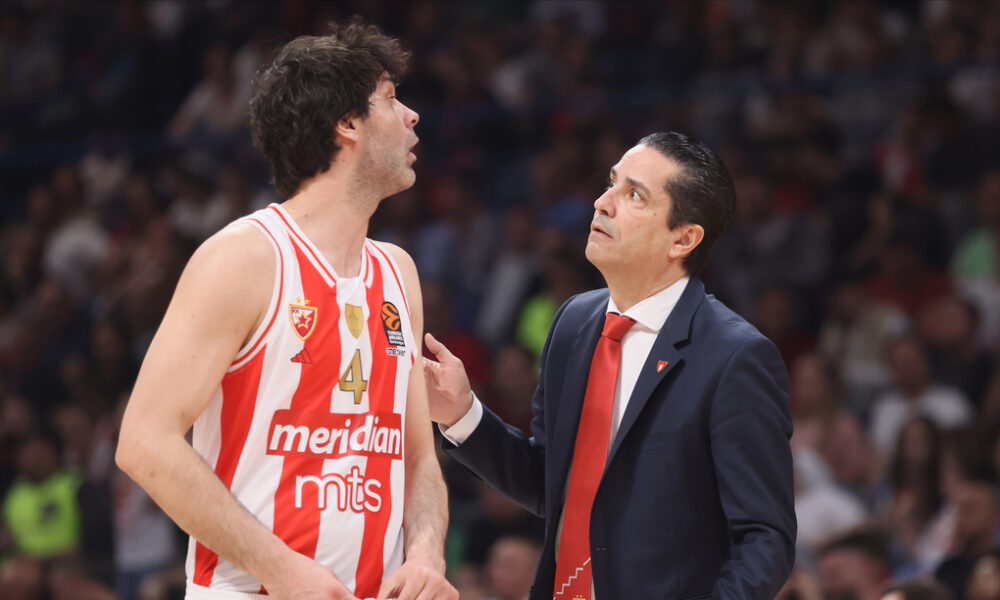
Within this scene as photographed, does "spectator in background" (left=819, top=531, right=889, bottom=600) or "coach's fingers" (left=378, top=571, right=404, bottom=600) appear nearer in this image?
"coach's fingers" (left=378, top=571, right=404, bottom=600)

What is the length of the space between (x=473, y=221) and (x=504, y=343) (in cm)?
107

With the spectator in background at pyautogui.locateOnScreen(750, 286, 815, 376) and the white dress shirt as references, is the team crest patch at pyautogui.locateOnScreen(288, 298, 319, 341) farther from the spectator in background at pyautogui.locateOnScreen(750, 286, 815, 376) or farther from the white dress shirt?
the spectator in background at pyautogui.locateOnScreen(750, 286, 815, 376)

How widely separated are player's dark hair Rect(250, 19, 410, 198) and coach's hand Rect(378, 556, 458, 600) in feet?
3.15

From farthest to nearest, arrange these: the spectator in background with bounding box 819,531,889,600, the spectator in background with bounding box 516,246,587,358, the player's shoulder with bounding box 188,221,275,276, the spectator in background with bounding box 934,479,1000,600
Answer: the spectator in background with bounding box 516,246,587,358 → the spectator in background with bounding box 819,531,889,600 → the spectator in background with bounding box 934,479,1000,600 → the player's shoulder with bounding box 188,221,275,276

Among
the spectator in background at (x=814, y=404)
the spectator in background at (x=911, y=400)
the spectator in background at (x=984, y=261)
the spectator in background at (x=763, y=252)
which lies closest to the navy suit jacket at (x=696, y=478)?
the spectator in background at (x=814, y=404)

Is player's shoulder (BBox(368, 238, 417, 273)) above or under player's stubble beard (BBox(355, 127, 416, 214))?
under

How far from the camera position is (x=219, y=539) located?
2.62 metres

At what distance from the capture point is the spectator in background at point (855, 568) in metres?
5.54

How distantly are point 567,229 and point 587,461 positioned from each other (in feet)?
16.6

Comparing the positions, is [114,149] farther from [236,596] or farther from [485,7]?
[236,596]

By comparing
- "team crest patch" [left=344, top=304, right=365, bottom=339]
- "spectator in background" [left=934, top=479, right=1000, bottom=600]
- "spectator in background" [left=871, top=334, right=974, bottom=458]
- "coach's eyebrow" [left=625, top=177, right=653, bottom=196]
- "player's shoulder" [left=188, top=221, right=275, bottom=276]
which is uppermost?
"coach's eyebrow" [left=625, top=177, right=653, bottom=196]

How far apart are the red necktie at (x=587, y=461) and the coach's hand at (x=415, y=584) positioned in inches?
20.3

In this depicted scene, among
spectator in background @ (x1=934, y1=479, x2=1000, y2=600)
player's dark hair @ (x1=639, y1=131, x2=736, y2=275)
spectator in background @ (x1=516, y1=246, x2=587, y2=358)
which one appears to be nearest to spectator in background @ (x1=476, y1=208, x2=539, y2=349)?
spectator in background @ (x1=516, y1=246, x2=587, y2=358)

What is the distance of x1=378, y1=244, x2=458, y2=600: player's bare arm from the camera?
2811mm
